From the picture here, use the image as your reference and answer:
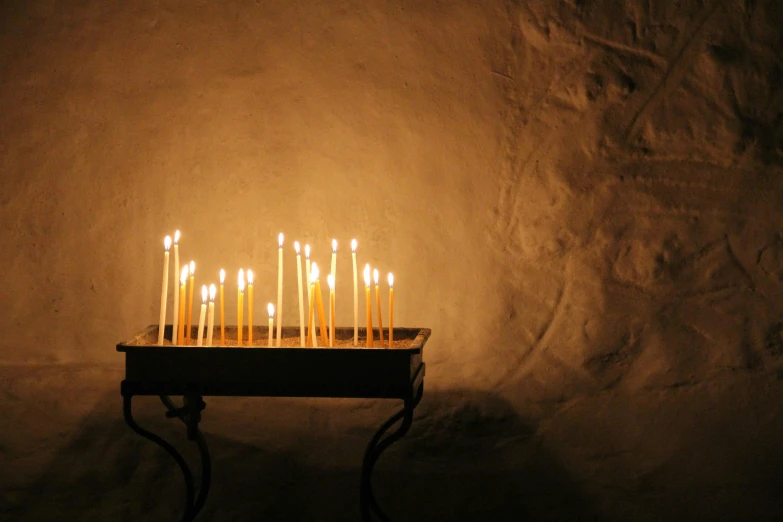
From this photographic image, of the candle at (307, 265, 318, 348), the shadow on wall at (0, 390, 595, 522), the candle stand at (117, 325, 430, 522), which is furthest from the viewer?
the shadow on wall at (0, 390, 595, 522)

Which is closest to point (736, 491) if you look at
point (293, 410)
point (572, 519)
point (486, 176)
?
point (572, 519)

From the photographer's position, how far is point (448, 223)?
263 centimetres

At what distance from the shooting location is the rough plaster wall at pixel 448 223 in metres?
2.53

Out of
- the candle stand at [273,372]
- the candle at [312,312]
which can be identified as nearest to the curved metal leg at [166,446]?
the candle stand at [273,372]

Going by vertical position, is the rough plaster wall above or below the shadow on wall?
above

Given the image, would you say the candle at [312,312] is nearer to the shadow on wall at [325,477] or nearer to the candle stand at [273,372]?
the candle stand at [273,372]

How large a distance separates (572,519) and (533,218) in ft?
3.06

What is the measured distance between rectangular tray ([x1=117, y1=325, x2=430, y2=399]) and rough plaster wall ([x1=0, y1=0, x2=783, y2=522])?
0.67 metres

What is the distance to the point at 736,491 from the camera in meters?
2.47

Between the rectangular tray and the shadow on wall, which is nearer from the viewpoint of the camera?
the rectangular tray

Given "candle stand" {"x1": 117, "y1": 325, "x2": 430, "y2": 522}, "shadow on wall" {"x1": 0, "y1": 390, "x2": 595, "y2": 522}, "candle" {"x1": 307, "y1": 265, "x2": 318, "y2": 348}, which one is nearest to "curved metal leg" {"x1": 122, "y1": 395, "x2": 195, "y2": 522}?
"candle stand" {"x1": 117, "y1": 325, "x2": 430, "y2": 522}

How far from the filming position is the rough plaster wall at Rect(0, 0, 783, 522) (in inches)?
99.6

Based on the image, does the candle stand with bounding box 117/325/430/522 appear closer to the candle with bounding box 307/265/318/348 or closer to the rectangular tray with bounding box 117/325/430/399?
the rectangular tray with bounding box 117/325/430/399

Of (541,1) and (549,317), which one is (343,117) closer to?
(541,1)
